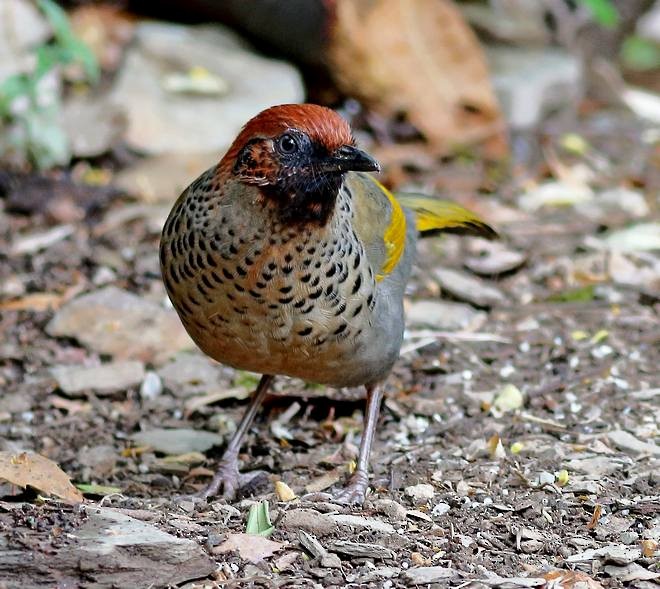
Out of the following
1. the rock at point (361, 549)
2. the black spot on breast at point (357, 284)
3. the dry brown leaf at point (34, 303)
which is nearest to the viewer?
the rock at point (361, 549)

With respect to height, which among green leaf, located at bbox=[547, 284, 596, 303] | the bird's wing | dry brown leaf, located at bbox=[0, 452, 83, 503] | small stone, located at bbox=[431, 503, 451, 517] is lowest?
dry brown leaf, located at bbox=[0, 452, 83, 503]

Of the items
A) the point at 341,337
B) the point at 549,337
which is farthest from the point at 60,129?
the point at 341,337

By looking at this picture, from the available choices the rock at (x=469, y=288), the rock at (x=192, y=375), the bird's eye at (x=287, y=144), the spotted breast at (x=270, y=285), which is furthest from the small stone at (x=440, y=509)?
the rock at (x=469, y=288)

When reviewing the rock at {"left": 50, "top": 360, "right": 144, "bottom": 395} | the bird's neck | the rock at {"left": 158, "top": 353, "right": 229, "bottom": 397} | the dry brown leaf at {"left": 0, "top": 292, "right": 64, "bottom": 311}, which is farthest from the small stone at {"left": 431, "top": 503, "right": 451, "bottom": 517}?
the dry brown leaf at {"left": 0, "top": 292, "right": 64, "bottom": 311}

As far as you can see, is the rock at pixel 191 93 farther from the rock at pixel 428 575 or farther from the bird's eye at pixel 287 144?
the rock at pixel 428 575

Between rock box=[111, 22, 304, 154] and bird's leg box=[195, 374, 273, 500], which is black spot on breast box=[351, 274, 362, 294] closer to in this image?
bird's leg box=[195, 374, 273, 500]

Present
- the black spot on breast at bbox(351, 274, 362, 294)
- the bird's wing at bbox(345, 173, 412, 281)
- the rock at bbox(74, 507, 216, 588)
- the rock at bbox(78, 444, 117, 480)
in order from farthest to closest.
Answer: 1. the rock at bbox(78, 444, 117, 480)
2. the bird's wing at bbox(345, 173, 412, 281)
3. the black spot on breast at bbox(351, 274, 362, 294)
4. the rock at bbox(74, 507, 216, 588)

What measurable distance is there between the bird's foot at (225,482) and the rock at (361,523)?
712mm

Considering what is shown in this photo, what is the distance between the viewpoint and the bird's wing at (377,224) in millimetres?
4551

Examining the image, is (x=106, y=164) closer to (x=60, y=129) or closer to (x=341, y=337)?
(x=60, y=129)

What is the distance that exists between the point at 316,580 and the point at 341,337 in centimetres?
102

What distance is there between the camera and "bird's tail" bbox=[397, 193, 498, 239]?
5.51 m

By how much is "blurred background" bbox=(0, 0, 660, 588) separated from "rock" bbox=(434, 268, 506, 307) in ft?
0.08

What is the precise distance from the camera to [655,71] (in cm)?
1112
